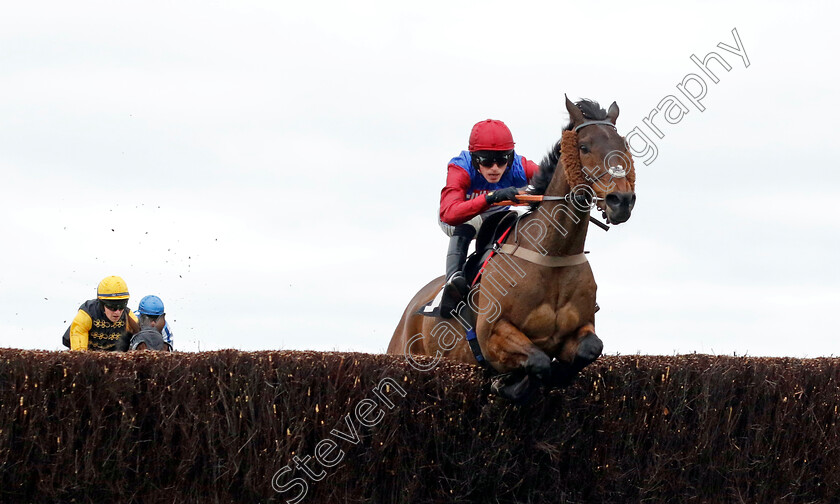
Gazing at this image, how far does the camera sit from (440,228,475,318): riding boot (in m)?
7.60

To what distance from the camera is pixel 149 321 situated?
12.1m

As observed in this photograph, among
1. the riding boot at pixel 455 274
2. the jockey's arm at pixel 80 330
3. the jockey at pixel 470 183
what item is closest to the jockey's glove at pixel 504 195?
the jockey at pixel 470 183

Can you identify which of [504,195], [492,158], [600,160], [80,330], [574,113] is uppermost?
[574,113]

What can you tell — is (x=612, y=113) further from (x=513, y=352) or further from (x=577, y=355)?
Answer: (x=513, y=352)

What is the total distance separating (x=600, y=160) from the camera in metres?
6.37

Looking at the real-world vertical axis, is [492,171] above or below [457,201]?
above

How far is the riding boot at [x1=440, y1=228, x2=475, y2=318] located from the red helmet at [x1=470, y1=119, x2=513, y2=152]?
29.5 inches

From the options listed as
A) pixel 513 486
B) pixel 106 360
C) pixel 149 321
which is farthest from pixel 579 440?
pixel 149 321

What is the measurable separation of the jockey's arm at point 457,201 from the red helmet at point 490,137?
24cm

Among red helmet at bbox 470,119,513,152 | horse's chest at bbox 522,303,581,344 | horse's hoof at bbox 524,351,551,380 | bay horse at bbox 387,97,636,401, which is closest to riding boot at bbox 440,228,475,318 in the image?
bay horse at bbox 387,97,636,401

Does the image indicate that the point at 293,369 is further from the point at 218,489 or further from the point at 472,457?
the point at 472,457

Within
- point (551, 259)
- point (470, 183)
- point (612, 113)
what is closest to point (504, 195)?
point (551, 259)

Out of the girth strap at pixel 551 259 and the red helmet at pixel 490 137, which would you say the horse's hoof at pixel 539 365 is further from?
the red helmet at pixel 490 137

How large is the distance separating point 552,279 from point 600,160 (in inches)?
38.0
